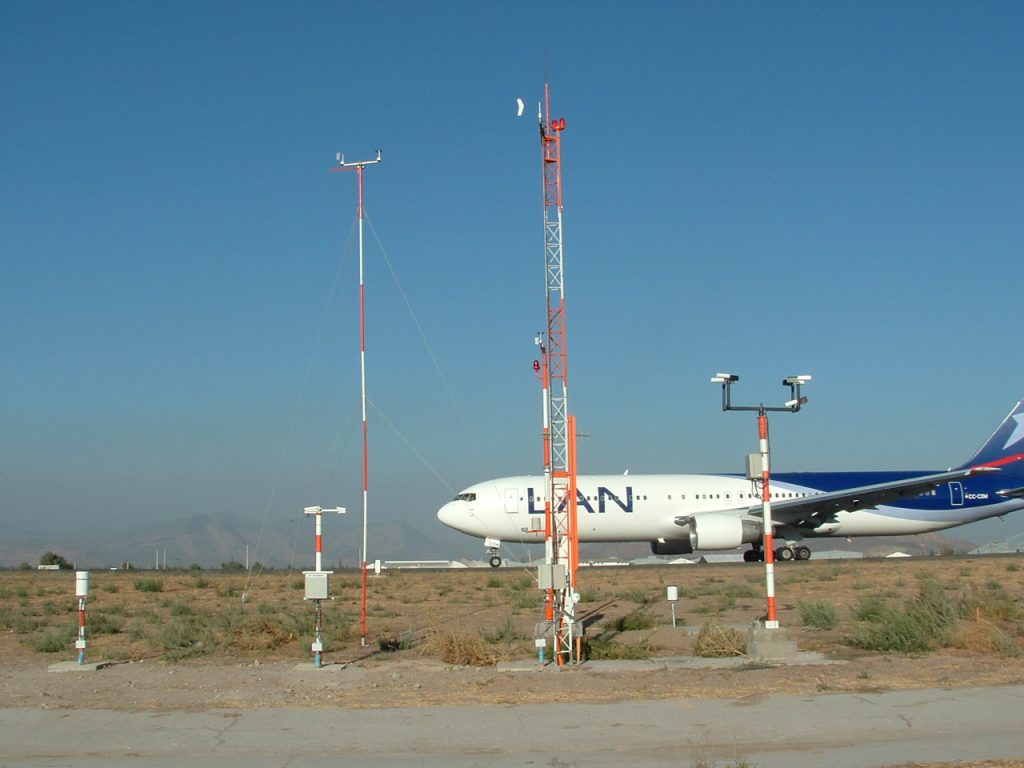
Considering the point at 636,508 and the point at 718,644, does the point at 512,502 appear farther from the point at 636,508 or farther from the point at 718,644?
the point at 718,644

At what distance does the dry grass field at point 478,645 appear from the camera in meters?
12.0

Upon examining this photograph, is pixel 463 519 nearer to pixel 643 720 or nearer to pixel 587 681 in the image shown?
pixel 587 681

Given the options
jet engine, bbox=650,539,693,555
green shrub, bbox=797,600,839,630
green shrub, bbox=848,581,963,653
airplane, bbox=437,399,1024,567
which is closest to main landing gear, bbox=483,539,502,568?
airplane, bbox=437,399,1024,567

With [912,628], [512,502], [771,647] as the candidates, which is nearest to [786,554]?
[512,502]

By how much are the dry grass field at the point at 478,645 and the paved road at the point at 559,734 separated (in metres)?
0.78

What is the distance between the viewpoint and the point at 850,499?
3731 cm

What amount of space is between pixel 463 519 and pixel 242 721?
29.6 metres

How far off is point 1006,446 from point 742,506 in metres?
12.2

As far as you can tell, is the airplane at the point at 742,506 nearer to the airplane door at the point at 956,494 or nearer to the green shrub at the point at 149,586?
the airplane door at the point at 956,494

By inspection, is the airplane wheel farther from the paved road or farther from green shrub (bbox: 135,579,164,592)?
the paved road

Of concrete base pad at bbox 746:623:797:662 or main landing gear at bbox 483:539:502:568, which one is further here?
main landing gear at bbox 483:539:502:568

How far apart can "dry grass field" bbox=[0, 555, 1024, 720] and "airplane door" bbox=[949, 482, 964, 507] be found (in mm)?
13594

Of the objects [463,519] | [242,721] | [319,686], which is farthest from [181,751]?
[463,519]

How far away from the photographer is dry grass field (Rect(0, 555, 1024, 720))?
12047 mm
